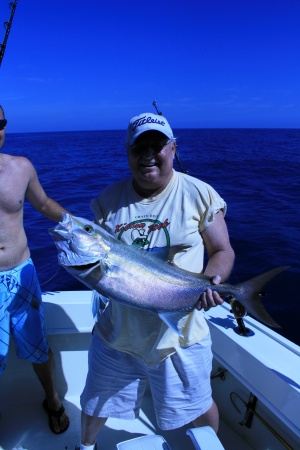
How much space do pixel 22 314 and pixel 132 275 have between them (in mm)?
1147

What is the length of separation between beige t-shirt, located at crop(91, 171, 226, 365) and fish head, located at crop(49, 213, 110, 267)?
0.23 m

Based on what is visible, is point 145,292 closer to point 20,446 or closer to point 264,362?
point 264,362

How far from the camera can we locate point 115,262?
1768 millimetres

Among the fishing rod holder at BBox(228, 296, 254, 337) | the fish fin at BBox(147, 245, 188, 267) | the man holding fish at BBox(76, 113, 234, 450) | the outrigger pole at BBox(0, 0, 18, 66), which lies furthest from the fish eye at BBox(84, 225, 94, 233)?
the outrigger pole at BBox(0, 0, 18, 66)

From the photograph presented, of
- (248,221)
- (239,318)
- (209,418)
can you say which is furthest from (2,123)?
(248,221)

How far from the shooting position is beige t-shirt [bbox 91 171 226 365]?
6.27ft

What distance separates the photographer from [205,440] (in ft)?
5.10

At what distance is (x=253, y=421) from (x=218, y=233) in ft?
5.07

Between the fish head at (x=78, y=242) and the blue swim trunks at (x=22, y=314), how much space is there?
0.90 m

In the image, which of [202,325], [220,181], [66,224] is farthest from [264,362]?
[220,181]

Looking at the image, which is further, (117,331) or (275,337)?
(275,337)

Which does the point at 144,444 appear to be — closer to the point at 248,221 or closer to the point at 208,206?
the point at 208,206

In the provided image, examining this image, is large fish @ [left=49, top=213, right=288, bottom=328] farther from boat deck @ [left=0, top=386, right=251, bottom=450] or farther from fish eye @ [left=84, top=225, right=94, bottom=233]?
boat deck @ [left=0, top=386, right=251, bottom=450]

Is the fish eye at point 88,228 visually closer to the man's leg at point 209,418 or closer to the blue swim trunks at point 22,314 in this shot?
the blue swim trunks at point 22,314
